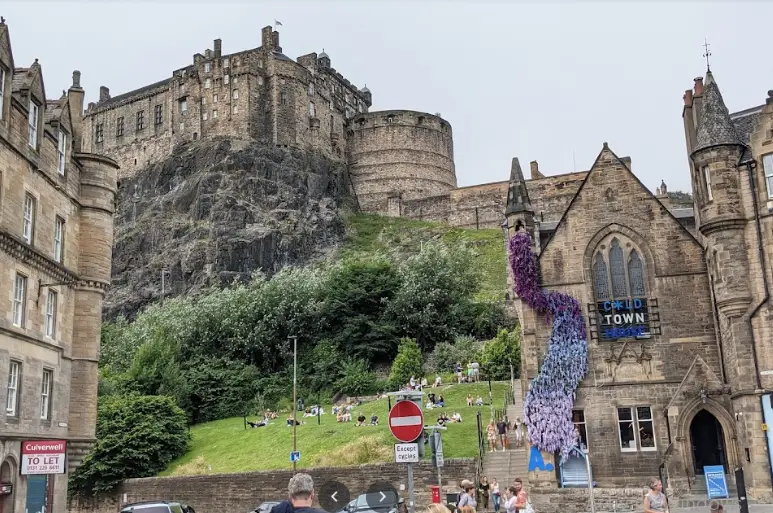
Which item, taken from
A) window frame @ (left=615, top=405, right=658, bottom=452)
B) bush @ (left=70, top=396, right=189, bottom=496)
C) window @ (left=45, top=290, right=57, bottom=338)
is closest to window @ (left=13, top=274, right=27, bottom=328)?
window @ (left=45, top=290, right=57, bottom=338)

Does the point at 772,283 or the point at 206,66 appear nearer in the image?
the point at 772,283

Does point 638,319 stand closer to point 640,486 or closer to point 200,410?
point 640,486

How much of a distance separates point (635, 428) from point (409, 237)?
64235 mm

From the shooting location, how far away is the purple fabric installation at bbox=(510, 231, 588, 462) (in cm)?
2952

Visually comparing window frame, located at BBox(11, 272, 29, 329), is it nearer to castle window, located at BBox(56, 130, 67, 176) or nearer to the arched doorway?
castle window, located at BBox(56, 130, 67, 176)

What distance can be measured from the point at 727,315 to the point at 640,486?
6.33 m

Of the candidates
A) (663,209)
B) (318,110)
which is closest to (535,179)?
(318,110)

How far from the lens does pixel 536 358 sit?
100.0ft

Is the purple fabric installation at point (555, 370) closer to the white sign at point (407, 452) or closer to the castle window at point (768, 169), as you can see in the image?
the castle window at point (768, 169)

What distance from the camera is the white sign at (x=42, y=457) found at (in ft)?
74.3

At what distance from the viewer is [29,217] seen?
84.3ft

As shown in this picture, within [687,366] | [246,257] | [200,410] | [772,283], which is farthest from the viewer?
[246,257]

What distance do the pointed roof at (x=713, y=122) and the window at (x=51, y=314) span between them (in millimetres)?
21566

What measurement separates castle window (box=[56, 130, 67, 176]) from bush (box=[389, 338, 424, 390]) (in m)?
27.2
